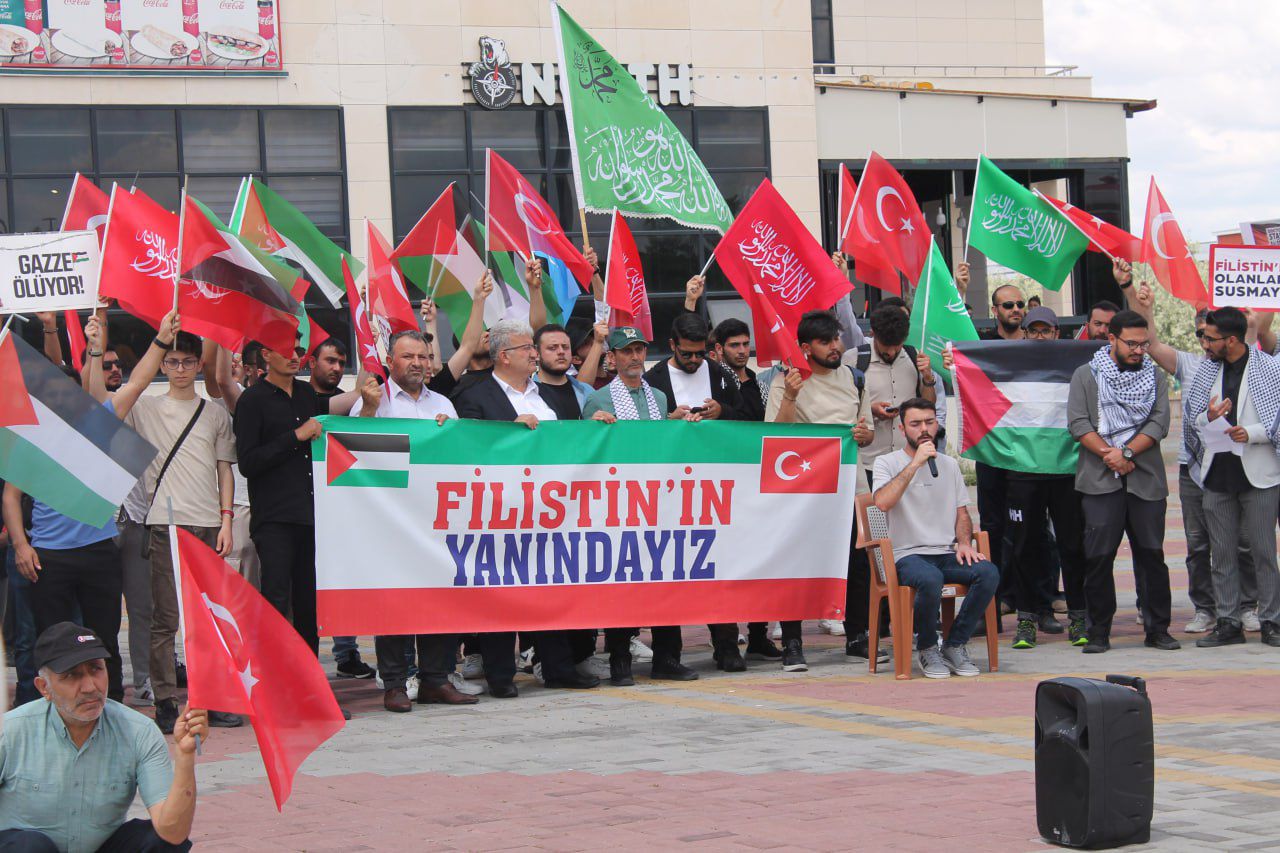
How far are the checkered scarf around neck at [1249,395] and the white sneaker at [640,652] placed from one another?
406cm

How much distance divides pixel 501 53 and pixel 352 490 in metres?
18.4

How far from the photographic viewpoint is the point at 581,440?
10.2 metres

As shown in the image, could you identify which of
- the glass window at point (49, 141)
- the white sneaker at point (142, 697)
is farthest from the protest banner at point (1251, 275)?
the glass window at point (49, 141)

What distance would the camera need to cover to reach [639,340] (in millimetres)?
10461

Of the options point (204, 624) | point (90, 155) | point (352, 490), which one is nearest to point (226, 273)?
point (352, 490)

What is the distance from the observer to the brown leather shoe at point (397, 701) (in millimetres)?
9516

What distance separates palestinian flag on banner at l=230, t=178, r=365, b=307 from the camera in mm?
12320

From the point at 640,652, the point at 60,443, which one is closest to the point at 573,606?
the point at 640,652

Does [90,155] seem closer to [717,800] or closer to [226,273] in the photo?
[226,273]

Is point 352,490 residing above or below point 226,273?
below

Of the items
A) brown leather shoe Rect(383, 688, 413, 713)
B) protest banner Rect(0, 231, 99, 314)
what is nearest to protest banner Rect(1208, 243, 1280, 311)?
brown leather shoe Rect(383, 688, 413, 713)

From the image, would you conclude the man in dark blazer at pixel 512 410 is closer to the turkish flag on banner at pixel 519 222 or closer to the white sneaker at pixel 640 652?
the white sneaker at pixel 640 652

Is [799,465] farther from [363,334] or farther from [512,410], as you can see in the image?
[363,334]

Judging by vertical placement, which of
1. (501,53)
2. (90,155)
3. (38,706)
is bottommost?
(38,706)
